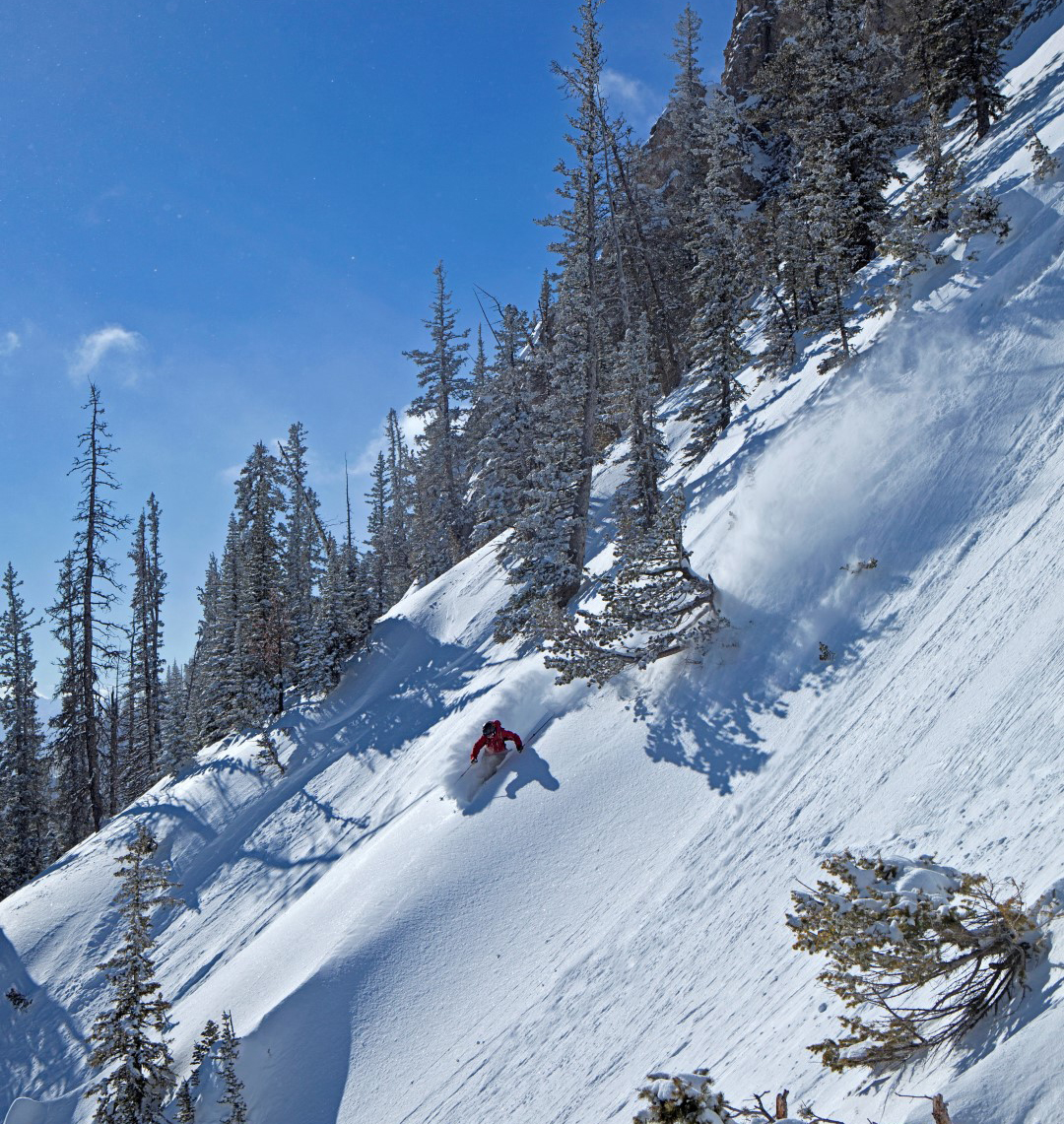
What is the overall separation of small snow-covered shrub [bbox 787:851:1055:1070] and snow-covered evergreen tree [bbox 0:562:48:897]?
33.9 metres

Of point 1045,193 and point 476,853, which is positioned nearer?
point 476,853

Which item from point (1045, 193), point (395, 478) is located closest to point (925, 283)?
point (1045, 193)

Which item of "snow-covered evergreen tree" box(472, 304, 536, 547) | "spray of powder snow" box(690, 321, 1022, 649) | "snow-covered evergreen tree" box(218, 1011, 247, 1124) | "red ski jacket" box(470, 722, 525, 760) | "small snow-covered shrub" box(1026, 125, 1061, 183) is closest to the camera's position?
"snow-covered evergreen tree" box(218, 1011, 247, 1124)

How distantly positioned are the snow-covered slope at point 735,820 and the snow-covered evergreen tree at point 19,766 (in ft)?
51.9

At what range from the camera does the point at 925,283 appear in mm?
13664

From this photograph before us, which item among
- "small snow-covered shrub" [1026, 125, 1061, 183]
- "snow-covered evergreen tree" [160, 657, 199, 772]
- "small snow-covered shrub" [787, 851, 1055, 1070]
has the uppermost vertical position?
"snow-covered evergreen tree" [160, 657, 199, 772]

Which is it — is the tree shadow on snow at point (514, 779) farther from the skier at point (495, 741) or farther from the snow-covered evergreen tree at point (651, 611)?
the snow-covered evergreen tree at point (651, 611)

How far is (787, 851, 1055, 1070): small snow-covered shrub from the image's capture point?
12.2 ft

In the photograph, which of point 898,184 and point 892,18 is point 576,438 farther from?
point 892,18

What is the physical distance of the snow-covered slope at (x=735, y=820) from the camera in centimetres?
566

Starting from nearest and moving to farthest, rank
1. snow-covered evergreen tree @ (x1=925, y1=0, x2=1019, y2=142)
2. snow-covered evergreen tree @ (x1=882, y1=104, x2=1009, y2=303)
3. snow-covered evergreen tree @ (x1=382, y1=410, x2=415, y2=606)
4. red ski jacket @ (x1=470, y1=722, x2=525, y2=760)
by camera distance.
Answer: red ski jacket @ (x1=470, y1=722, x2=525, y2=760)
snow-covered evergreen tree @ (x1=882, y1=104, x2=1009, y2=303)
snow-covered evergreen tree @ (x1=925, y1=0, x2=1019, y2=142)
snow-covered evergreen tree @ (x1=382, y1=410, x2=415, y2=606)

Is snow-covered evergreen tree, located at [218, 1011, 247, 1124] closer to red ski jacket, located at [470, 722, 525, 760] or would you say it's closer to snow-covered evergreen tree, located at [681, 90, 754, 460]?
red ski jacket, located at [470, 722, 525, 760]

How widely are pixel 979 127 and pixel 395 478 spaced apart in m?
51.4

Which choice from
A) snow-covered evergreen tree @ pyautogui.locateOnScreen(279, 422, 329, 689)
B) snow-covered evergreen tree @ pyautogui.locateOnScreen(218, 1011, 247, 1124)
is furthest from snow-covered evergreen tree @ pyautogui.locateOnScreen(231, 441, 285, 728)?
snow-covered evergreen tree @ pyautogui.locateOnScreen(218, 1011, 247, 1124)
